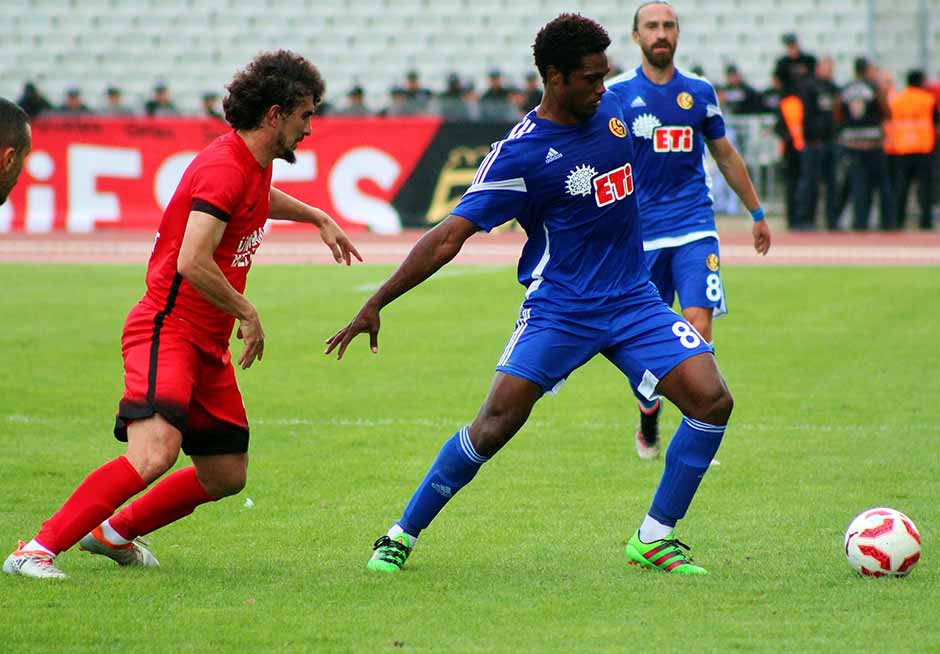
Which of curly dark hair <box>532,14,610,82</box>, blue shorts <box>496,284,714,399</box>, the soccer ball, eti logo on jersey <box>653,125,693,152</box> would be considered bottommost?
the soccer ball

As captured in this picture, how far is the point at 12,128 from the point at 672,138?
175 inches

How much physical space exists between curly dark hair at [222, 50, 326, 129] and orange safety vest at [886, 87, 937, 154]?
61.1 ft

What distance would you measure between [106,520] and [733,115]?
2025 centimetres

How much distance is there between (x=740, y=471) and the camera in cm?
784

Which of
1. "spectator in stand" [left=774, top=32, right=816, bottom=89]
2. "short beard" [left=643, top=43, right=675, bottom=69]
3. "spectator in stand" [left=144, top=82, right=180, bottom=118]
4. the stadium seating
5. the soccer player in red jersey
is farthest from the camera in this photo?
the stadium seating

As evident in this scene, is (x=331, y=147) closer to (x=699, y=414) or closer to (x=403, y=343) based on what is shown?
(x=403, y=343)

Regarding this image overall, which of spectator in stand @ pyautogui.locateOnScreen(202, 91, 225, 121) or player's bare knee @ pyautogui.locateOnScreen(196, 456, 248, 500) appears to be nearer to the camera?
player's bare knee @ pyautogui.locateOnScreen(196, 456, 248, 500)

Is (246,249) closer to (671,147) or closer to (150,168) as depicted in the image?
(671,147)

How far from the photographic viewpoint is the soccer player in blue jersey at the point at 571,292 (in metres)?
5.67

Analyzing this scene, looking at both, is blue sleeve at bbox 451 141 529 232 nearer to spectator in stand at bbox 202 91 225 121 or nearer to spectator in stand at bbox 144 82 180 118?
spectator in stand at bbox 202 91 225 121

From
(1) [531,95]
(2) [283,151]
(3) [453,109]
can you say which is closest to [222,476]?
(2) [283,151]

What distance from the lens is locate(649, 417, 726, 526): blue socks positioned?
5773 mm

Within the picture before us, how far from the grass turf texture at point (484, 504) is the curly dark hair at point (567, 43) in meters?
1.95

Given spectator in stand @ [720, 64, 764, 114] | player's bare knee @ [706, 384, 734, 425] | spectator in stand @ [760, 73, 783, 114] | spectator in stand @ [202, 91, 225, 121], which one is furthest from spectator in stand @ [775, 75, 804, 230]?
player's bare knee @ [706, 384, 734, 425]
